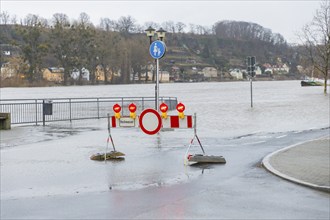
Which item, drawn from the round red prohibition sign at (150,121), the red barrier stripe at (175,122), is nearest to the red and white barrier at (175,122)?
the red barrier stripe at (175,122)

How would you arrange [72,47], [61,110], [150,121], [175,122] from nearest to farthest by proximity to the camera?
[150,121] < [175,122] < [61,110] < [72,47]

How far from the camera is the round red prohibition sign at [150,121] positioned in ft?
42.0

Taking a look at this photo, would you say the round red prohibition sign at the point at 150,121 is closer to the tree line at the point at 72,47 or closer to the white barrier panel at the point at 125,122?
the white barrier panel at the point at 125,122

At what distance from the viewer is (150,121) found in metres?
12.9

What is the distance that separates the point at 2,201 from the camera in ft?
29.6

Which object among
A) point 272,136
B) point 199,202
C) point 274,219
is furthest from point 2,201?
point 272,136

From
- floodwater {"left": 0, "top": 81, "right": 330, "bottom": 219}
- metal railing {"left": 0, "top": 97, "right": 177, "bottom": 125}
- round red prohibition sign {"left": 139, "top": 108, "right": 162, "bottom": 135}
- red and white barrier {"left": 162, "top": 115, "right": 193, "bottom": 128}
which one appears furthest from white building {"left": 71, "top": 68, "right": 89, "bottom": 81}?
round red prohibition sign {"left": 139, "top": 108, "right": 162, "bottom": 135}

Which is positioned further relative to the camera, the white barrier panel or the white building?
the white building

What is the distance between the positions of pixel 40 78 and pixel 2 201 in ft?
428

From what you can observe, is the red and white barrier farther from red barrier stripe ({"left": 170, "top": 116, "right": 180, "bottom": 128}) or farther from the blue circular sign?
the blue circular sign

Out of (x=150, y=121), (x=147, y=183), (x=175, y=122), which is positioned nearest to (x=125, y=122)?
(x=150, y=121)

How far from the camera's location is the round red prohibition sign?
→ 12797mm

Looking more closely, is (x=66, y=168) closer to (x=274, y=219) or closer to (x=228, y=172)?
(x=228, y=172)

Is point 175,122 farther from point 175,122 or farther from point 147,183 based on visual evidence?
point 147,183
